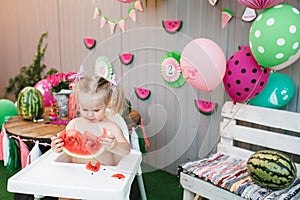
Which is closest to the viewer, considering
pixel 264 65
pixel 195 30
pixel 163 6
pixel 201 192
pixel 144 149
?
pixel 144 149

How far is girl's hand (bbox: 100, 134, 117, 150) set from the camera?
1.42 meters

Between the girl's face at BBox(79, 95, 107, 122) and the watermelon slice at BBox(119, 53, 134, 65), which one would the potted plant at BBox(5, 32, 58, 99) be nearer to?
the watermelon slice at BBox(119, 53, 134, 65)

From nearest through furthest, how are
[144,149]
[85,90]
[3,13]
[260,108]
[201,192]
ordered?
1. [85,90]
2. [144,149]
3. [201,192]
4. [260,108]
5. [3,13]

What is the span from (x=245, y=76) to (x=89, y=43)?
2.14 m

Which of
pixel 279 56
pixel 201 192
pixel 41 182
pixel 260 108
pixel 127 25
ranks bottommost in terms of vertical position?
pixel 201 192

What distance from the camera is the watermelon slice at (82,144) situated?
143cm

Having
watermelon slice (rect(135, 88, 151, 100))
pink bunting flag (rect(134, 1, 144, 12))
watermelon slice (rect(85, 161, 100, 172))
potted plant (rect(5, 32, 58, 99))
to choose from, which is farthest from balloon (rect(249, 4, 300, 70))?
potted plant (rect(5, 32, 58, 99))

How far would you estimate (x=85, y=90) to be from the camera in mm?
1443

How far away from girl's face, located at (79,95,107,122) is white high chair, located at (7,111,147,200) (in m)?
0.08

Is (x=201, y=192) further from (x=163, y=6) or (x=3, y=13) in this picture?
(x=3, y=13)

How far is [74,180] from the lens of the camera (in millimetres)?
1495

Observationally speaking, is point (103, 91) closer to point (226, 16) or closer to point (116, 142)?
point (116, 142)

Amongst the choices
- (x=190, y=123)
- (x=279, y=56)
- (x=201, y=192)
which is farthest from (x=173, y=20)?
(x=201, y=192)

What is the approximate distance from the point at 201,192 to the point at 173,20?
Result: 1.38 metres
